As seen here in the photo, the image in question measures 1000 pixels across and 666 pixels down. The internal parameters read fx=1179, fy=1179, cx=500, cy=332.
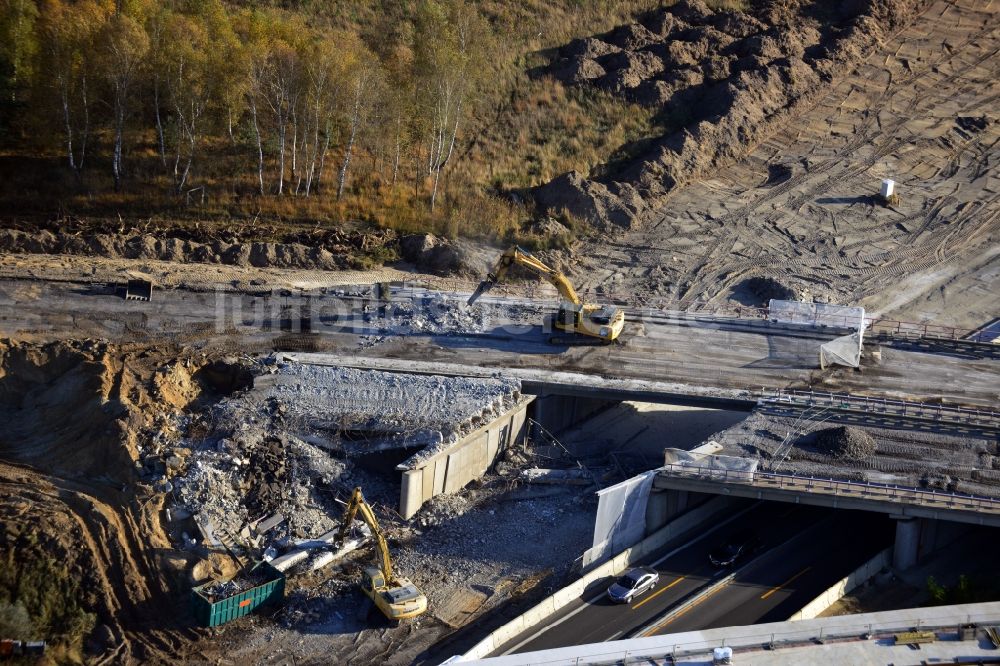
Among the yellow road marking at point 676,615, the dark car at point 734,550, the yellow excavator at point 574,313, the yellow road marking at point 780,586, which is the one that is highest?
the yellow excavator at point 574,313

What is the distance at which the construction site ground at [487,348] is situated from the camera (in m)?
34.1

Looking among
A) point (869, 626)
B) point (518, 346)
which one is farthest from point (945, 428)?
point (518, 346)

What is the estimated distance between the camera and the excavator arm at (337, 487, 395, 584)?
34.0 meters

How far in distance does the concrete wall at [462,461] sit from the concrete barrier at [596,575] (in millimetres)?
6493

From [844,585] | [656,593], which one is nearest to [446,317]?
[656,593]

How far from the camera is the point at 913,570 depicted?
121ft

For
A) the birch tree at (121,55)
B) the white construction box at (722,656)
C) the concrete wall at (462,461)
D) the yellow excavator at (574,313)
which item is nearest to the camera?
the white construction box at (722,656)

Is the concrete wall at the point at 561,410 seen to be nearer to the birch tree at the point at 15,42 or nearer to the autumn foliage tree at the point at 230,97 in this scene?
the autumn foliage tree at the point at 230,97

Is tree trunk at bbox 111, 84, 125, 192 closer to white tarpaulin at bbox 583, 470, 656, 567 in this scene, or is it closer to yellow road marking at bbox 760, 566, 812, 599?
white tarpaulin at bbox 583, 470, 656, 567

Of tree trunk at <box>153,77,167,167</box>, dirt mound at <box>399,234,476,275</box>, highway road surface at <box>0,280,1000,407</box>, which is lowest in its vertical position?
highway road surface at <box>0,280,1000,407</box>

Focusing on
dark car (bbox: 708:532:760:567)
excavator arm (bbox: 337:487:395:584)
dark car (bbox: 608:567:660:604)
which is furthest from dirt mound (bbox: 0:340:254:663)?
dark car (bbox: 708:532:760:567)

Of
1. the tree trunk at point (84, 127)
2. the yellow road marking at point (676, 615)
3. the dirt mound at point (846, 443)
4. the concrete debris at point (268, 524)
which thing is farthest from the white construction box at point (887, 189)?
the tree trunk at point (84, 127)

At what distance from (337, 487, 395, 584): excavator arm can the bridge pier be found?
1566 cm

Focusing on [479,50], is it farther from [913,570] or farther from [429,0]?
[913,570]
